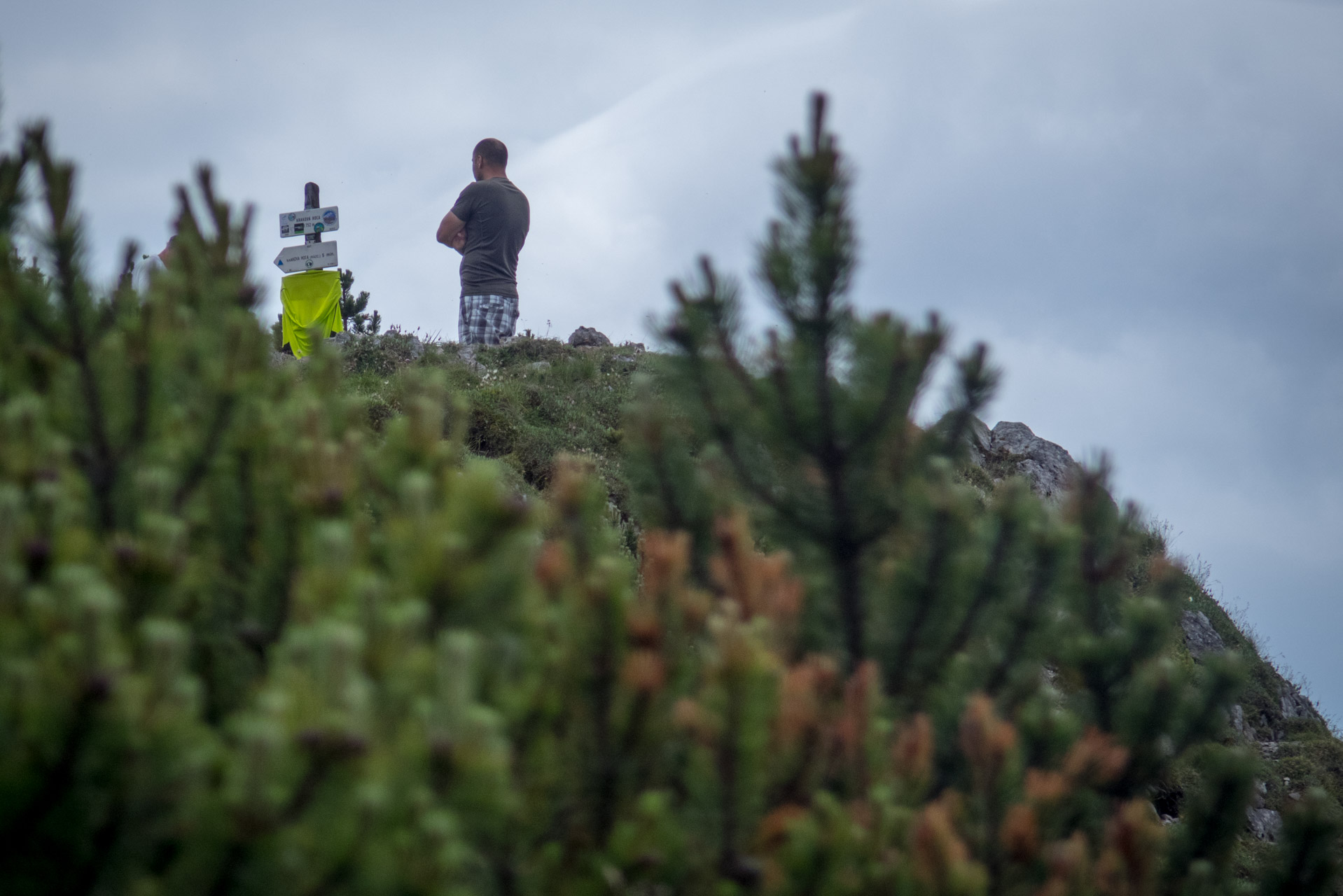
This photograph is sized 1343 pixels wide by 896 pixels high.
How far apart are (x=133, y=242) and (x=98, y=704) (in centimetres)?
247

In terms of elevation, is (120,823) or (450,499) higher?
(450,499)

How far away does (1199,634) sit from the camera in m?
11.5

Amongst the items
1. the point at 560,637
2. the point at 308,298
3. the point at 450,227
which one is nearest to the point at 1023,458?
the point at 450,227

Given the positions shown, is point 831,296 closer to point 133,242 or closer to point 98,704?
point 98,704

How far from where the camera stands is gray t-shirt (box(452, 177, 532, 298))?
11109 millimetres

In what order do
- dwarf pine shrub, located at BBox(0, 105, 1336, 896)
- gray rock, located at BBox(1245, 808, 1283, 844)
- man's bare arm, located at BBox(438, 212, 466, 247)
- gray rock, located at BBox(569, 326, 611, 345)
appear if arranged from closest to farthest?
1. dwarf pine shrub, located at BBox(0, 105, 1336, 896)
2. gray rock, located at BBox(1245, 808, 1283, 844)
3. man's bare arm, located at BBox(438, 212, 466, 247)
4. gray rock, located at BBox(569, 326, 611, 345)

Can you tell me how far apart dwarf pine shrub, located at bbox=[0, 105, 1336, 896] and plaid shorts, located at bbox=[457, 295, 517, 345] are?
369 inches

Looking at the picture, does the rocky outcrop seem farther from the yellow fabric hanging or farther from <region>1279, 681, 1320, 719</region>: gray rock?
the yellow fabric hanging

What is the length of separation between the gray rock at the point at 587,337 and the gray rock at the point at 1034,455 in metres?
5.96

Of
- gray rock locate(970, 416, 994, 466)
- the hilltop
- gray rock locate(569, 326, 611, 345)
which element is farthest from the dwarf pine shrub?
gray rock locate(569, 326, 611, 345)

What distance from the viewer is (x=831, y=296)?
8.06 feet

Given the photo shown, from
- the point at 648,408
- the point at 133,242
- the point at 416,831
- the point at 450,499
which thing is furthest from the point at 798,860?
the point at 133,242

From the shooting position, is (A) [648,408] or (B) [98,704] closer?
(B) [98,704]

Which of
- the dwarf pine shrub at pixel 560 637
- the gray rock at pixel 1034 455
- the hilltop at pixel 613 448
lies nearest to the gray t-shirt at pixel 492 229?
the hilltop at pixel 613 448
